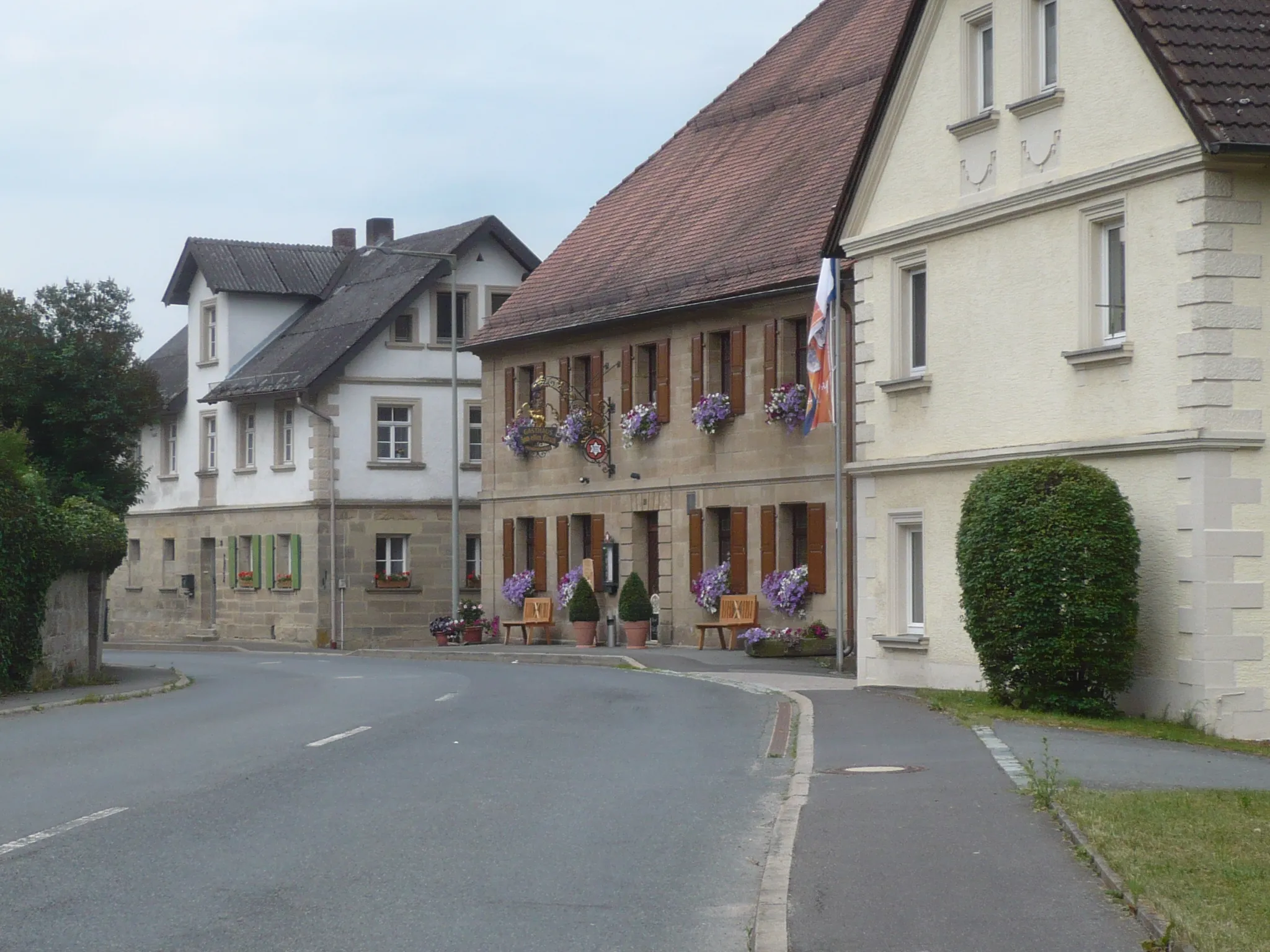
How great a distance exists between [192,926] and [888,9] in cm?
3260

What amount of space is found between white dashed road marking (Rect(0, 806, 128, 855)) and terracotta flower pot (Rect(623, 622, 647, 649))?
2522 cm

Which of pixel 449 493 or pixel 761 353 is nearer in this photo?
pixel 761 353

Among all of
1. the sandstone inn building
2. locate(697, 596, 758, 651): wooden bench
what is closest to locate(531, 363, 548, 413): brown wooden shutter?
the sandstone inn building

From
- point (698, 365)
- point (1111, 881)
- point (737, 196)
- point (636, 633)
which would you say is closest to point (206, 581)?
point (636, 633)

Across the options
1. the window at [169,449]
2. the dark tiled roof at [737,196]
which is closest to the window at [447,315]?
the dark tiled roof at [737,196]

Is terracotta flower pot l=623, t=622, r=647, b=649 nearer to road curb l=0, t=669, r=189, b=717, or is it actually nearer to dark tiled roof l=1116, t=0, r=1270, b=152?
road curb l=0, t=669, r=189, b=717

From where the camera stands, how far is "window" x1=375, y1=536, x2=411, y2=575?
4888 cm

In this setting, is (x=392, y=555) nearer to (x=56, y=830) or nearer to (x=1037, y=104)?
(x=1037, y=104)

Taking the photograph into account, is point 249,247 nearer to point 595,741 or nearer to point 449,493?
point 449,493

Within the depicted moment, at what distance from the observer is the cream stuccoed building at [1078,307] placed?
17500mm

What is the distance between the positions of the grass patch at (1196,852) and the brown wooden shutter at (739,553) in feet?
73.5

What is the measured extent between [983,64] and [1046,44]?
1.21 m

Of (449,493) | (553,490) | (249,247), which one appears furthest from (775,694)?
(249,247)

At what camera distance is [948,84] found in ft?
70.5
